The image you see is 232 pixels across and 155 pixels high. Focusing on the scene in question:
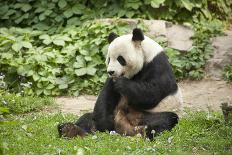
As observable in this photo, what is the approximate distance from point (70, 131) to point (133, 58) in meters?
1.17

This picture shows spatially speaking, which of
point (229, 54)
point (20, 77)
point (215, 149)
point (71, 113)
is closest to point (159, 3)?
point (229, 54)

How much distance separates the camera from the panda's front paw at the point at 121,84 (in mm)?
6949

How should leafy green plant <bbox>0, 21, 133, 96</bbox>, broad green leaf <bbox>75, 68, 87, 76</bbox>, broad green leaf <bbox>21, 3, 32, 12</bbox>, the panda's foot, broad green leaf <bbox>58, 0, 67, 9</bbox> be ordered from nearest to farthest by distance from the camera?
1. the panda's foot
2. leafy green plant <bbox>0, 21, 133, 96</bbox>
3. broad green leaf <bbox>75, 68, 87, 76</bbox>
4. broad green leaf <bbox>58, 0, 67, 9</bbox>
5. broad green leaf <bbox>21, 3, 32, 12</bbox>

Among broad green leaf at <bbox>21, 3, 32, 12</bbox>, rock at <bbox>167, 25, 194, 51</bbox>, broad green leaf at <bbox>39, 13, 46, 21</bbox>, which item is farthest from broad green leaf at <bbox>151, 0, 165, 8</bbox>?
broad green leaf at <bbox>21, 3, 32, 12</bbox>

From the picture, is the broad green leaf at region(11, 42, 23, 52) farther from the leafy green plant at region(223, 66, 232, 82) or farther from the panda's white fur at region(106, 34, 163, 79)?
the panda's white fur at region(106, 34, 163, 79)

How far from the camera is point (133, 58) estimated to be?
704cm

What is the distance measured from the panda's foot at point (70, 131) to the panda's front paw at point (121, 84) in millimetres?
688

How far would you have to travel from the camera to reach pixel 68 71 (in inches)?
428

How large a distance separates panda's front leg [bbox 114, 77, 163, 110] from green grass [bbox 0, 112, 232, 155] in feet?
1.53

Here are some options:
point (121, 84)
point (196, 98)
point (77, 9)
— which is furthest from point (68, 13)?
point (121, 84)

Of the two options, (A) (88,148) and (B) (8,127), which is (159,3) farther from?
(A) (88,148)

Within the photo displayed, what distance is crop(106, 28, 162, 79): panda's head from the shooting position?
23.1 feet

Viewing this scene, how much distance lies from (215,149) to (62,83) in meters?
5.02

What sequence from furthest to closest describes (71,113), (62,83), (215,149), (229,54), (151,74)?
(229,54) → (62,83) → (71,113) → (151,74) → (215,149)
